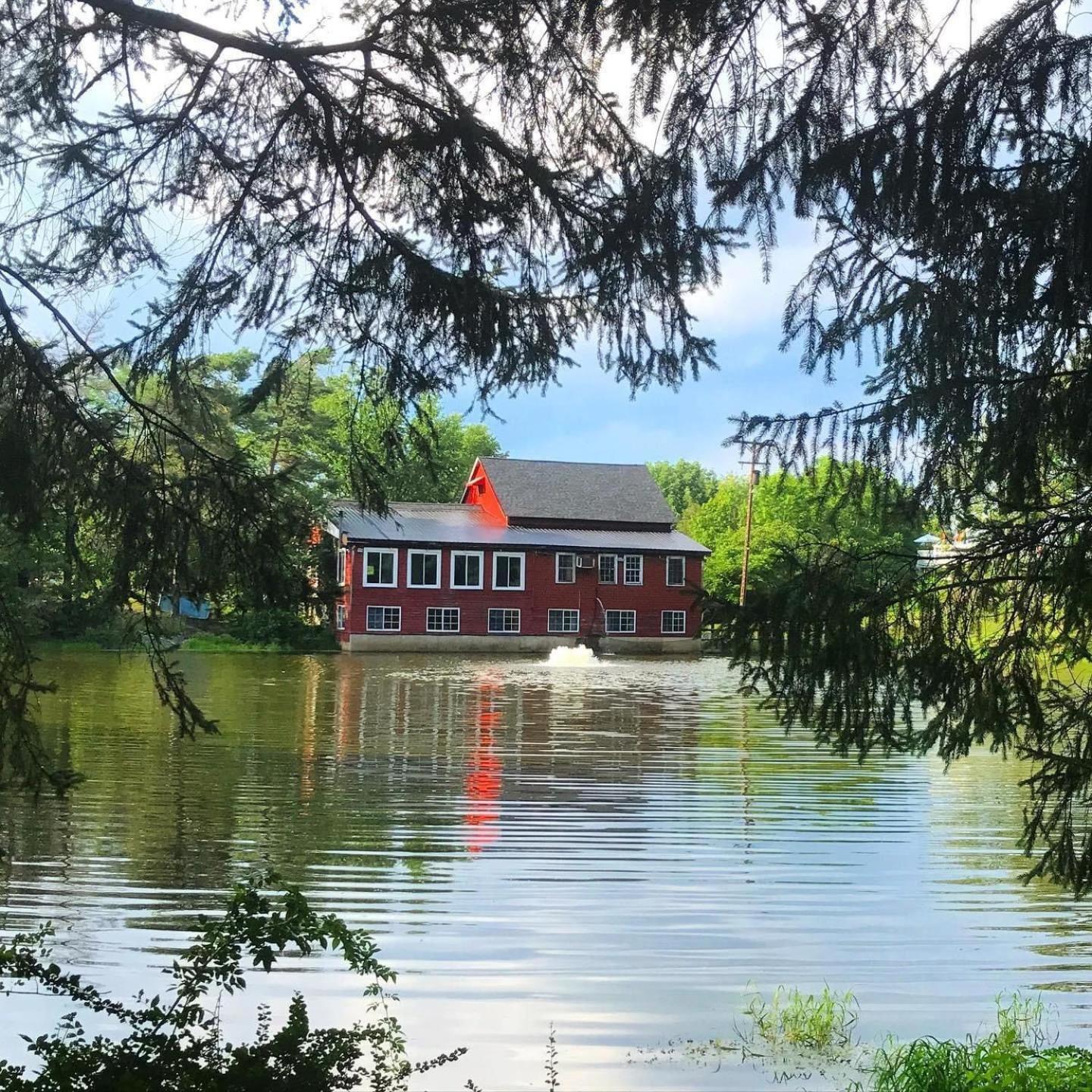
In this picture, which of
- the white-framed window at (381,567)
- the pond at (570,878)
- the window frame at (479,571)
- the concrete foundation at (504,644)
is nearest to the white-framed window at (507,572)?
the window frame at (479,571)

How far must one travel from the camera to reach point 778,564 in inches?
155

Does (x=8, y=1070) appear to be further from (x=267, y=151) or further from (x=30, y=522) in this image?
(x=267, y=151)

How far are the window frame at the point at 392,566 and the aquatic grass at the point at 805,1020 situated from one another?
2919 cm

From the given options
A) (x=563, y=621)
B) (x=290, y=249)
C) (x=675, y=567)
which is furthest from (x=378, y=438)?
(x=675, y=567)

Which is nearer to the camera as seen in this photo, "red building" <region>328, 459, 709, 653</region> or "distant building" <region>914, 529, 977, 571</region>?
"distant building" <region>914, 529, 977, 571</region>

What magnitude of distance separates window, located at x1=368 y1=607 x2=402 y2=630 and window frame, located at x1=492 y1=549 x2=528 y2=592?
276 centimetres

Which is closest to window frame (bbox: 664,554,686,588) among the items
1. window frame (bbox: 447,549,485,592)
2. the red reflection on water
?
window frame (bbox: 447,549,485,592)

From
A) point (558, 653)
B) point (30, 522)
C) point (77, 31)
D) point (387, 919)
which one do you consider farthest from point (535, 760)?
point (558, 653)

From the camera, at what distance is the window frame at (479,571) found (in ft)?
113

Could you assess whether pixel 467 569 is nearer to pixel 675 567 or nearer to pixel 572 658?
pixel 572 658

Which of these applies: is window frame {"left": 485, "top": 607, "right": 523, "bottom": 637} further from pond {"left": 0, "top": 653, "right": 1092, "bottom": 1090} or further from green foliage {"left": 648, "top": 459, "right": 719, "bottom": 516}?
green foliage {"left": 648, "top": 459, "right": 719, "bottom": 516}

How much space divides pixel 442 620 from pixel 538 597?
8.98 ft

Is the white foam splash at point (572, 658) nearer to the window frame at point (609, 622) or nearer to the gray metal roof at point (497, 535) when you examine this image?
the window frame at point (609, 622)

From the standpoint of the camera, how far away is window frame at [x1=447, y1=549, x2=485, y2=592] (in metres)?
34.4
